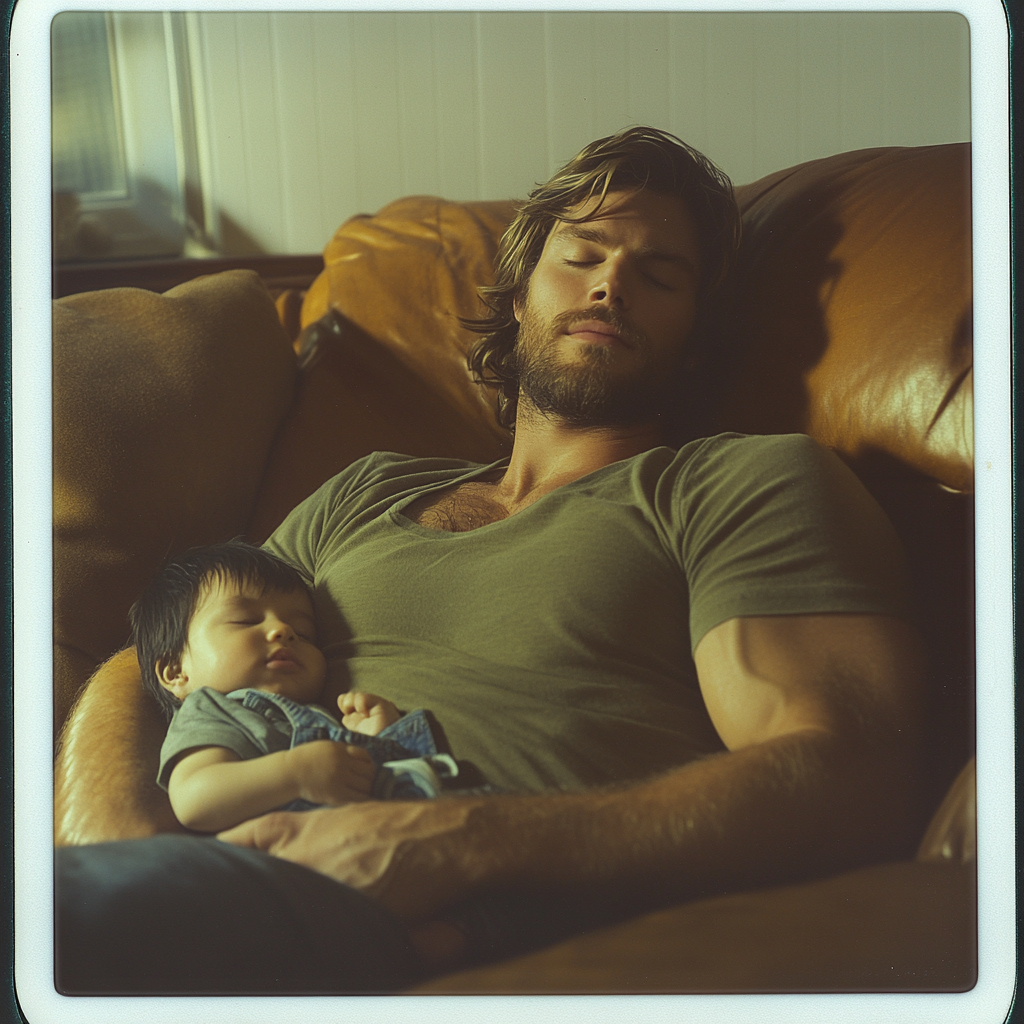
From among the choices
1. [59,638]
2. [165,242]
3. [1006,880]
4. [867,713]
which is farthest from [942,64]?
[59,638]

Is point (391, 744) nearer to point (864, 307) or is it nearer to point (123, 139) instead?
point (864, 307)

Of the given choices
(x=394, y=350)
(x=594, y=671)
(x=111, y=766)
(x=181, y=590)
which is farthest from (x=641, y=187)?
(x=111, y=766)

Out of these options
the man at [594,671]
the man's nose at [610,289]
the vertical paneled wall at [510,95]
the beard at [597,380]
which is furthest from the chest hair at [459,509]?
the vertical paneled wall at [510,95]

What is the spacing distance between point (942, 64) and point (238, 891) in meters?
0.89

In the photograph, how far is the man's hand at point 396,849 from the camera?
64 centimetres

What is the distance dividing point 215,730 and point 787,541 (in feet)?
1.53

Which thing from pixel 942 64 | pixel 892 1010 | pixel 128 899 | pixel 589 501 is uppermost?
pixel 942 64

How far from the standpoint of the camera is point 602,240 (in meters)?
0.85

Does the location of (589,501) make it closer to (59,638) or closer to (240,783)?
(240,783)

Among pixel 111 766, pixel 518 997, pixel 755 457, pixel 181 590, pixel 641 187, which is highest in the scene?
pixel 641 187

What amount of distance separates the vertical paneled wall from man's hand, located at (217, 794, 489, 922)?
637 mm

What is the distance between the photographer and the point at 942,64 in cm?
79

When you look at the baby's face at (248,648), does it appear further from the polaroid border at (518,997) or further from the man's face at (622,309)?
the man's face at (622,309)

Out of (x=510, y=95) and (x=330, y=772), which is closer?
(x=330, y=772)
